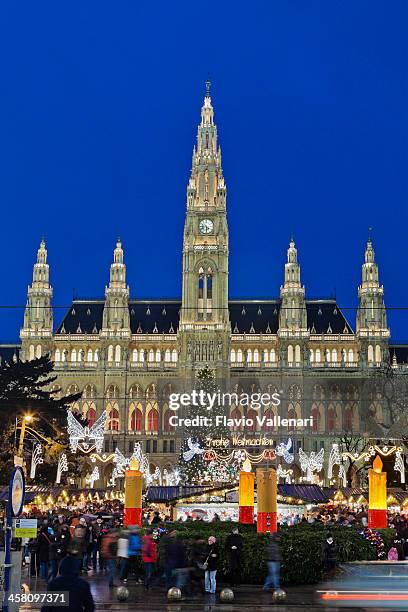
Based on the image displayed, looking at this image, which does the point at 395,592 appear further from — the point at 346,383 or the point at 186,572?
the point at 346,383

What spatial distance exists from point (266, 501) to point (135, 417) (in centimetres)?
6799

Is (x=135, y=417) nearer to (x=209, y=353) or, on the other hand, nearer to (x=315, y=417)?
(x=209, y=353)

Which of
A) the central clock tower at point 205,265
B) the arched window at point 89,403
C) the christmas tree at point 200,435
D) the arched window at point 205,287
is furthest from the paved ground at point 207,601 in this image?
the arched window at point 205,287

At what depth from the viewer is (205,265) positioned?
9425 cm

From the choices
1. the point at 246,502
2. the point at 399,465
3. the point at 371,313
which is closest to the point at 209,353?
the point at 371,313

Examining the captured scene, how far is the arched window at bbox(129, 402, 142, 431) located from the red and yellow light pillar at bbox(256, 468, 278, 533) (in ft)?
218

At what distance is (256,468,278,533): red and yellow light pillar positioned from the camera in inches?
1014

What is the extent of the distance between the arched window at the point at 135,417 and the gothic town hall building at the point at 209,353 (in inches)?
4.1

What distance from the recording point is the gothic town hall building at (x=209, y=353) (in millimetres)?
92125

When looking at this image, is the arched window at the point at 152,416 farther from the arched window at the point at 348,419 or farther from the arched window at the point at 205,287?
the arched window at the point at 348,419

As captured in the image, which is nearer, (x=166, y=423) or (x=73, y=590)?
(x=73, y=590)

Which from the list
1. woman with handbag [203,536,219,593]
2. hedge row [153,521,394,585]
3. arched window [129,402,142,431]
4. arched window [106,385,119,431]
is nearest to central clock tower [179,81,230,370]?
arched window [129,402,142,431]

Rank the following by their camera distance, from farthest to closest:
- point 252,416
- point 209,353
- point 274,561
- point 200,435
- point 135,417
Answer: point 252,416 → point 135,417 → point 209,353 → point 200,435 → point 274,561

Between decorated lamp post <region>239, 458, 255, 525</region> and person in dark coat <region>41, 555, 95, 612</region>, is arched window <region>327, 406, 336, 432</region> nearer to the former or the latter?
decorated lamp post <region>239, 458, 255, 525</region>
